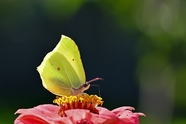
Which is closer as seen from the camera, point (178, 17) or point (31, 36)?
point (178, 17)

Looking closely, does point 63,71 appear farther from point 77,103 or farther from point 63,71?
point 77,103

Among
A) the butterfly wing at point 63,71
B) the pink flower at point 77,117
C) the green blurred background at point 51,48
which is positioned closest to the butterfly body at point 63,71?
the butterfly wing at point 63,71

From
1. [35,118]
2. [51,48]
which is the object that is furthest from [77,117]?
[51,48]

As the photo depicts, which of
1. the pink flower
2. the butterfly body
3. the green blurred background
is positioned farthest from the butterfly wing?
the green blurred background

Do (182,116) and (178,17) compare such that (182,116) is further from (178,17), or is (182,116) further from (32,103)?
(178,17)

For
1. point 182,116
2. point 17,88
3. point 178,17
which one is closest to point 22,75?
point 17,88

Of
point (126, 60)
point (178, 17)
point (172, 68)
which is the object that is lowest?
point (126, 60)

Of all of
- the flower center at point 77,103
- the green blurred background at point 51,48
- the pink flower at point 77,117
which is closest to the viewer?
the pink flower at point 77,117

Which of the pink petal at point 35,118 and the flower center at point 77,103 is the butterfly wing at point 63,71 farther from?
the pink petal at point 35,118

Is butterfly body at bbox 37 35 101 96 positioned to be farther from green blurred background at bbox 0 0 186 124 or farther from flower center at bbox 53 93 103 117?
green blurred background at bbox 0 0 186 124
